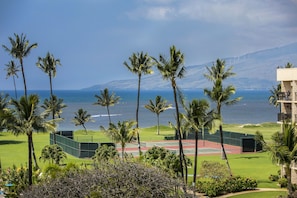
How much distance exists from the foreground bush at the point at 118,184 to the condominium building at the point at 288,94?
20.7 meters

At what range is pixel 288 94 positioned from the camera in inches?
1748

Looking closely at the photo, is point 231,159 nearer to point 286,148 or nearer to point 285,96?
point 285,96

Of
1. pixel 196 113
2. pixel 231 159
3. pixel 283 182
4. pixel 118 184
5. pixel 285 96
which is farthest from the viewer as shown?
pixel 231 159

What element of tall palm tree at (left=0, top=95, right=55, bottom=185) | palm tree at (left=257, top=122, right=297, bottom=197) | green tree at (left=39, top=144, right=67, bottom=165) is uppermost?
tall palm tree at (left=0, top=95, right=55, bottom=185)

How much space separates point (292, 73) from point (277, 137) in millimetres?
10071

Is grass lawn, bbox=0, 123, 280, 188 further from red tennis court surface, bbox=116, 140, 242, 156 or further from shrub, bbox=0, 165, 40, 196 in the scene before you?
shrub, bbox=0, 165, 40, 196

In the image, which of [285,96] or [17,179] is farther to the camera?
[285,96]

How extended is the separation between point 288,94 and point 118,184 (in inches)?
977

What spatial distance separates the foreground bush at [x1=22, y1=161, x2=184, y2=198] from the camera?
2328 centimetres

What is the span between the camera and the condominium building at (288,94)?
42831 millimetres

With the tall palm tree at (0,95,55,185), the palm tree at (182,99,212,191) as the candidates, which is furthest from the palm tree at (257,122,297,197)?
the tall palm tree at (0,95,55,185)

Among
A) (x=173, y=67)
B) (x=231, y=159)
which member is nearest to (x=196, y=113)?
(x=173, y=67)

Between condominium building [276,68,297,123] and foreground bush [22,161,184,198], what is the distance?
67.9 ft

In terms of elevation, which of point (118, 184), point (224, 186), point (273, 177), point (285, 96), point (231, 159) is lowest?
point (224, 186)
